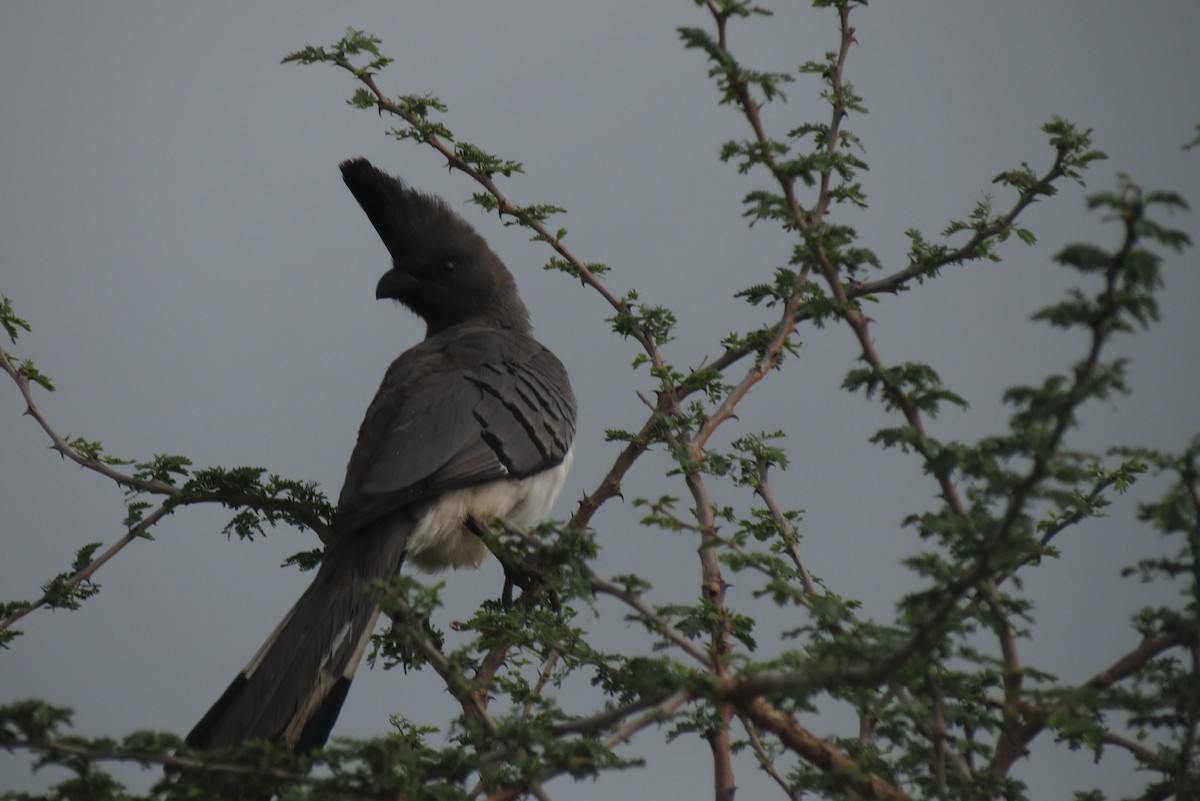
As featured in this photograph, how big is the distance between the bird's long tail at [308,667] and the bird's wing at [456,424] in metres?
0.20

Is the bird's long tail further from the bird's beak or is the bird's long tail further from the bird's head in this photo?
the bird's head

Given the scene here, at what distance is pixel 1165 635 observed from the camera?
9.96 ft

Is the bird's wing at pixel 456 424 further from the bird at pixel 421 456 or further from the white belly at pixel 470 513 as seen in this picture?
the white belly at pixel 470 513

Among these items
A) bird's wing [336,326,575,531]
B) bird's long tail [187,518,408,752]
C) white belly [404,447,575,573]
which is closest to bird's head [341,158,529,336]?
bird's wing [336,326,575,531]

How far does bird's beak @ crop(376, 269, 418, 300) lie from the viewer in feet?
23.9

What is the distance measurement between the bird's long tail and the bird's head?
249cm

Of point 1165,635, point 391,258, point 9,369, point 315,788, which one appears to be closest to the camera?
point 315,788

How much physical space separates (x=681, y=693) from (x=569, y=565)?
1.43 ft

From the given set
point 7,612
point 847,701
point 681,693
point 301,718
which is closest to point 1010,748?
point 847,701

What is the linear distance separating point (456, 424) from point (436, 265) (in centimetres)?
197

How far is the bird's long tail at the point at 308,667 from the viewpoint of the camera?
419cm

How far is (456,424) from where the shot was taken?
565cm

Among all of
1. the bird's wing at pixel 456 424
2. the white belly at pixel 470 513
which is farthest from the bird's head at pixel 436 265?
the white belly at pixel 470 513

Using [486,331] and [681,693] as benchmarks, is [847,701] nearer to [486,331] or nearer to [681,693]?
[681,693]
